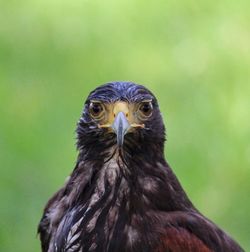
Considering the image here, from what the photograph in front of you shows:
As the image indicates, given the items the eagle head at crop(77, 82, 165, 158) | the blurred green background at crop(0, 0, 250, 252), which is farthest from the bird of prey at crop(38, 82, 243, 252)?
the blurred green background at crop(0, 0, 250, 252)

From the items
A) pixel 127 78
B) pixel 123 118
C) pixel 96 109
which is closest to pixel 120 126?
pixel 123 118

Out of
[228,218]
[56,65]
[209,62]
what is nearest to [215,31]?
[209,62]

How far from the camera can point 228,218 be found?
1091 cm

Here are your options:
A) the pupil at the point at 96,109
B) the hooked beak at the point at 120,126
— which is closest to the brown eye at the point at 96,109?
the pupil at the point at 96,109

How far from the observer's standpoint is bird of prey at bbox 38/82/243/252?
795 centimetres

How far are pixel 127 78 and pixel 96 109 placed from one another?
393 centimetres

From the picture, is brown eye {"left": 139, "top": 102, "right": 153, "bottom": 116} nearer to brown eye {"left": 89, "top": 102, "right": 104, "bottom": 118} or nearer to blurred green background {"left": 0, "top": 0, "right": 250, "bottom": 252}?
brown eye {"left": 89, "top": 102, "right": 104, "bottom": 118}

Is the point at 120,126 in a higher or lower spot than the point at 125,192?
higher

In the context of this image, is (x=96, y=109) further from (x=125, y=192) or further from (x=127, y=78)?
(x=127, y=78)

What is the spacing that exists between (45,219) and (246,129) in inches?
137

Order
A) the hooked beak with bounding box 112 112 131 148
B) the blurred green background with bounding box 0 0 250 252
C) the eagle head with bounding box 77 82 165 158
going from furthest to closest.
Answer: the blurred green background with bounding box 0 0 250 252, the eagle head with bounding box 77 82 165 158, the hooked beak with bounding box 112 112 131 148

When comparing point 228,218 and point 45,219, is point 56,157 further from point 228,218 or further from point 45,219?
point 45,219

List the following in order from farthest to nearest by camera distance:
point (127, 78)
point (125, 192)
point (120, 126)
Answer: point (127, 78)
point (125, 192)
point (120, 126)

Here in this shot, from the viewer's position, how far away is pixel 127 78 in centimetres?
1207
